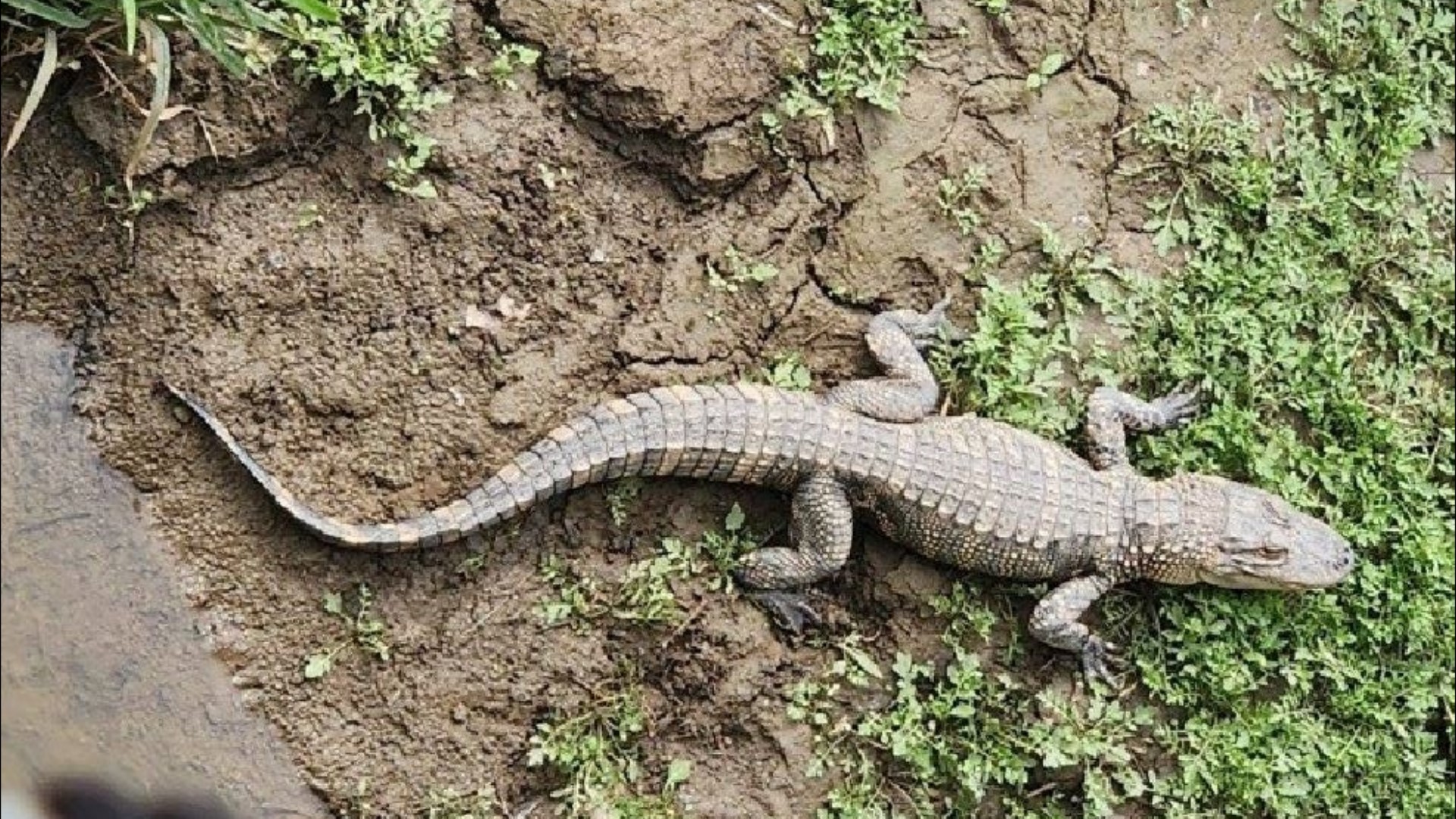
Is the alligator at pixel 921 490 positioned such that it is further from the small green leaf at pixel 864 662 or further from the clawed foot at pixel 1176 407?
the small green leaf at pixel 864 662

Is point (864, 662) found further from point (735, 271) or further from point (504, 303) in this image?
point (504, 303)

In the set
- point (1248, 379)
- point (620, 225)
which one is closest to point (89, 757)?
point (620, 225)

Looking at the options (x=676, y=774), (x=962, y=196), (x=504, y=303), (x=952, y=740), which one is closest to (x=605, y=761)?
(x=676, y=774)

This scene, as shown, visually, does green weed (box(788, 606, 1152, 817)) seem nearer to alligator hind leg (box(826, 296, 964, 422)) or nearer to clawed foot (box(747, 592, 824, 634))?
clawed foot (box(747, 592, 824, 634))

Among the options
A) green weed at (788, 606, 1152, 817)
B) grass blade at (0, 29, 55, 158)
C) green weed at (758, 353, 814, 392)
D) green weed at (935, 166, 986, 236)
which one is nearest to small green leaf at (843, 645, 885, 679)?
green weed at (788, 606, 1152, 817)

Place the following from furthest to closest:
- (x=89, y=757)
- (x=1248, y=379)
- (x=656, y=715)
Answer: (x=1248, y=379) → (x=656, y=715) → (x=89, y=757)

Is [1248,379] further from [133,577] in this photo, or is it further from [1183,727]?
[133,577]
